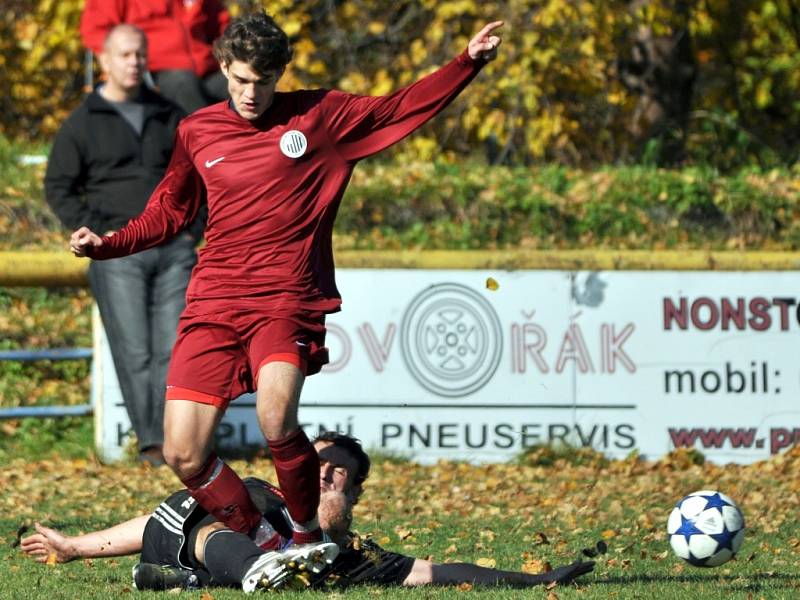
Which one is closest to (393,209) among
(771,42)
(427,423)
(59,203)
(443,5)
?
(443,5)

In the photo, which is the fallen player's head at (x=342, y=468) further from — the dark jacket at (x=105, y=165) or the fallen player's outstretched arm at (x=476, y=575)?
the dark jacket at (x=105, y=165)

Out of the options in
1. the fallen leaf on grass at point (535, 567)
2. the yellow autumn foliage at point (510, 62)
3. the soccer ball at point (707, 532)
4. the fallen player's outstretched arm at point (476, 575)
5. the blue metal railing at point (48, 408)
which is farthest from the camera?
the yellow autumn foliage at point (510, 62)

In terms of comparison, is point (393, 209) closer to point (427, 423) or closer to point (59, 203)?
point (427, 423)

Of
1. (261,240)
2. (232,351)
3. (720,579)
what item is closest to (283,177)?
(261,240)

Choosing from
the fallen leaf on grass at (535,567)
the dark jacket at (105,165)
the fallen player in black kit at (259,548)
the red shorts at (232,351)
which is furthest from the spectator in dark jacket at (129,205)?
the red shorts at (232,351)

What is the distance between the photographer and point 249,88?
6.44 meters

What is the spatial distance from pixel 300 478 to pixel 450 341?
520 centimetres

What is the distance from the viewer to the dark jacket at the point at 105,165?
412 inches

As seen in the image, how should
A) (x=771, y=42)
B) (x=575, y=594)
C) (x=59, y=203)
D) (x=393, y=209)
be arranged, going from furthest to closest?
(x=771, y=42), (x=393, y=209), (x=59, y=203), (x=575, y=594)

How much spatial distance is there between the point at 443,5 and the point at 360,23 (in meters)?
2.09

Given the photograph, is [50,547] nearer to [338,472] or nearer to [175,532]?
[175,532]

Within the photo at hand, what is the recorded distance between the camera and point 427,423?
11305mm

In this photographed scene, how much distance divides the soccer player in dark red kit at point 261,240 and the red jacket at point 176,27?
5.44 metres

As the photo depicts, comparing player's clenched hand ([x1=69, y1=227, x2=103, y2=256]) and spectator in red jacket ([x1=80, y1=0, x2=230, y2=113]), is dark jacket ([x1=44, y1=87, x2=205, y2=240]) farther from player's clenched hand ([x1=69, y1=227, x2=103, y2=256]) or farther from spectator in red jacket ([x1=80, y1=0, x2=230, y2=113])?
player's clenched hand ([x1=69, y1=227, x2=103, y2=256])
